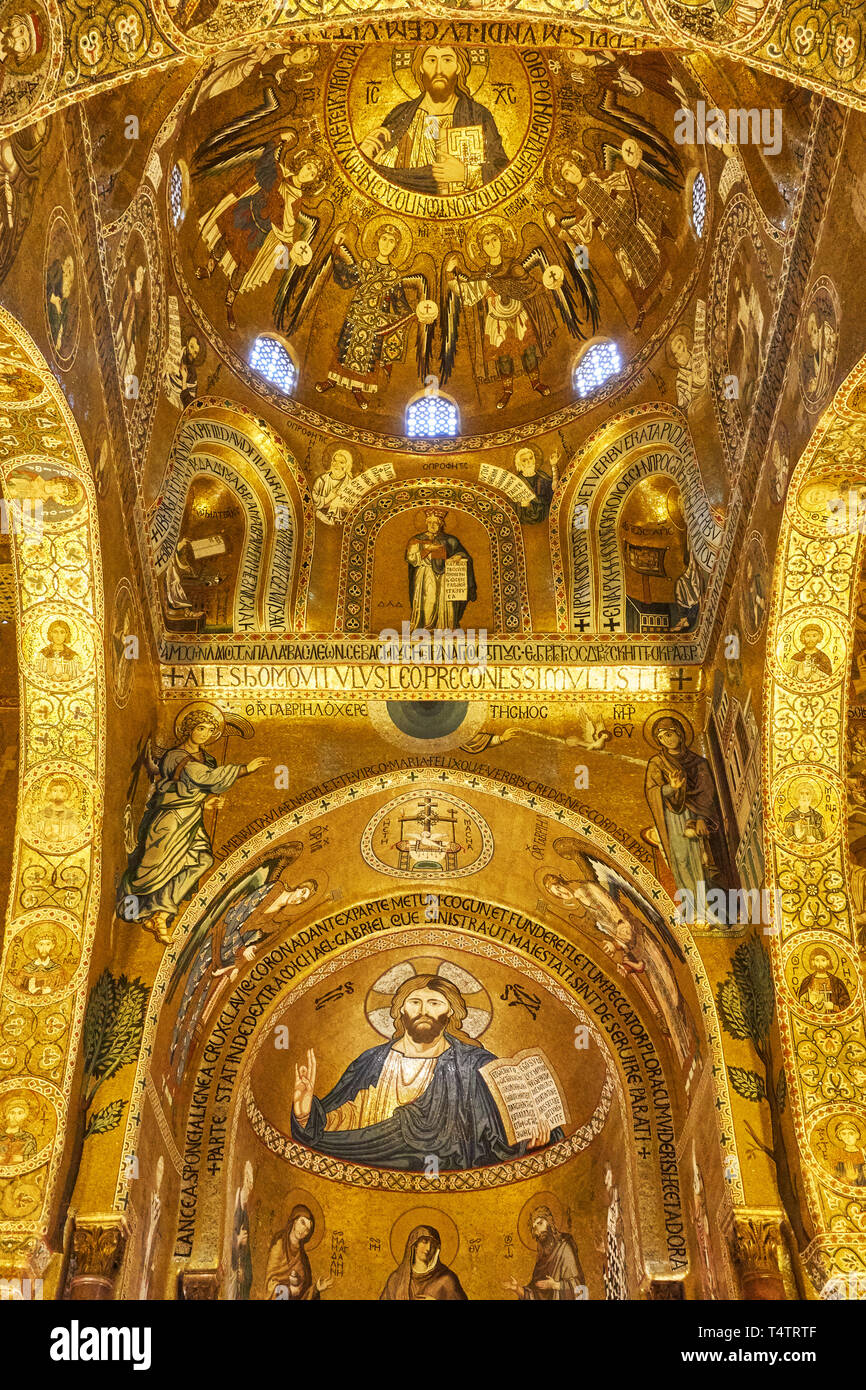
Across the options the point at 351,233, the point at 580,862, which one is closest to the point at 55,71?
the point at 351,233

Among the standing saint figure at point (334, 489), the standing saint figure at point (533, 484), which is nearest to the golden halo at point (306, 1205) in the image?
the standing saint figure at point (334, 489)

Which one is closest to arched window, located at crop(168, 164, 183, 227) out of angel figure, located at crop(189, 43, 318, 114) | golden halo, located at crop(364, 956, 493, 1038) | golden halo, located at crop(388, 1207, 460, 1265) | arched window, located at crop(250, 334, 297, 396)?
angel figure, located at crop(189, 43, 318, 114)

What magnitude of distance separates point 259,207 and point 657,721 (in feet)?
22.5

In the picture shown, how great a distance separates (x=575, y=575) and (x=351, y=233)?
177 inches

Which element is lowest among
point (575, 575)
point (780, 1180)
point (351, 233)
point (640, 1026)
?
point (780, 1180)

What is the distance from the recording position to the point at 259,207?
15.8 meters

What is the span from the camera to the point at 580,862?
14812mm

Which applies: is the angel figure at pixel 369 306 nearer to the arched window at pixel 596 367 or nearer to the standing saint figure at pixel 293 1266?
the arched window at pixel 596 367

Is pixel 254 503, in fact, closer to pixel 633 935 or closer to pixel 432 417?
pixel 432 417

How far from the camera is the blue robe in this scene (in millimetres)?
15117

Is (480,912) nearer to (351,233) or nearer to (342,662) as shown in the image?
(342,662)

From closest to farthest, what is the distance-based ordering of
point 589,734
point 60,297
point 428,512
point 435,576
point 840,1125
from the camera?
point 60,297
point 840,1125
point 589,734
point 435,576
point 428,512

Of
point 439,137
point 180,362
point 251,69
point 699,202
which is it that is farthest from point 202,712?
point 699,202

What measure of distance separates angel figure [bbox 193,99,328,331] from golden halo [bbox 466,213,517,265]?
1.71 meters
